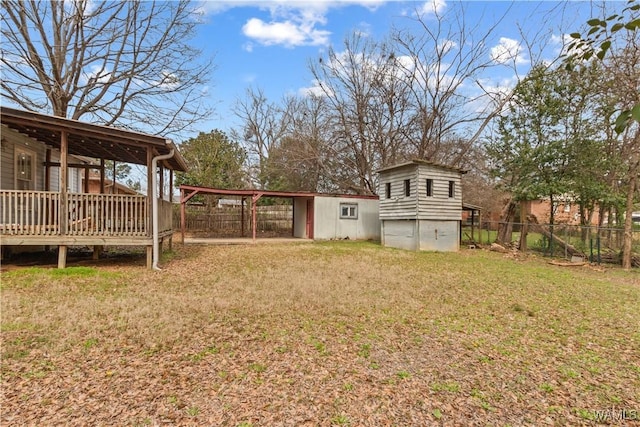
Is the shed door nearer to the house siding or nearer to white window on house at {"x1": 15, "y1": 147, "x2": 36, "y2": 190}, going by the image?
the house siding

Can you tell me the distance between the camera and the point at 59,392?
10.0 ft

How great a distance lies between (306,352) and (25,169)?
33.6 ft

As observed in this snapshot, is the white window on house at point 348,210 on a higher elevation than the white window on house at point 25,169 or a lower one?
lower

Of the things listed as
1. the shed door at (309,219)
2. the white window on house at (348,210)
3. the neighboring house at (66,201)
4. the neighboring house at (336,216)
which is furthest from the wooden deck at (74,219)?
the white window on house at (348,210)

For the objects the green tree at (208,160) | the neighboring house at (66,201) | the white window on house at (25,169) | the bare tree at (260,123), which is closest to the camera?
the neighboring house at (66,201)

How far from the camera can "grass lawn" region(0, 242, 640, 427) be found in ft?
9.52

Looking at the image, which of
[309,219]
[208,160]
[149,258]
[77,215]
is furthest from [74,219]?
[208,160]

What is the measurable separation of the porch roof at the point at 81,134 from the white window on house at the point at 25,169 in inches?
20.1

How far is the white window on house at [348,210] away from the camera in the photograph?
741 inches

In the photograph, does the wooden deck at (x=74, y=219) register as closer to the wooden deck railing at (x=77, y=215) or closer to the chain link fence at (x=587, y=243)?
the wooden deck railing at (x=77, y=215)

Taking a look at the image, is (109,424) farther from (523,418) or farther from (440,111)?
(440,111)

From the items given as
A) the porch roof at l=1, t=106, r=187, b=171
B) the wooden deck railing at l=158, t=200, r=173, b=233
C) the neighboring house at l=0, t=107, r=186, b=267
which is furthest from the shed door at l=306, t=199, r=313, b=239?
the neighboring house at l=0, t=107, r=186, b=267

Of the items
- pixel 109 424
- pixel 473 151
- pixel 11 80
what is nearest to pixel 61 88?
pixel 11 80

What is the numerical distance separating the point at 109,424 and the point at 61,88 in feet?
51.8
